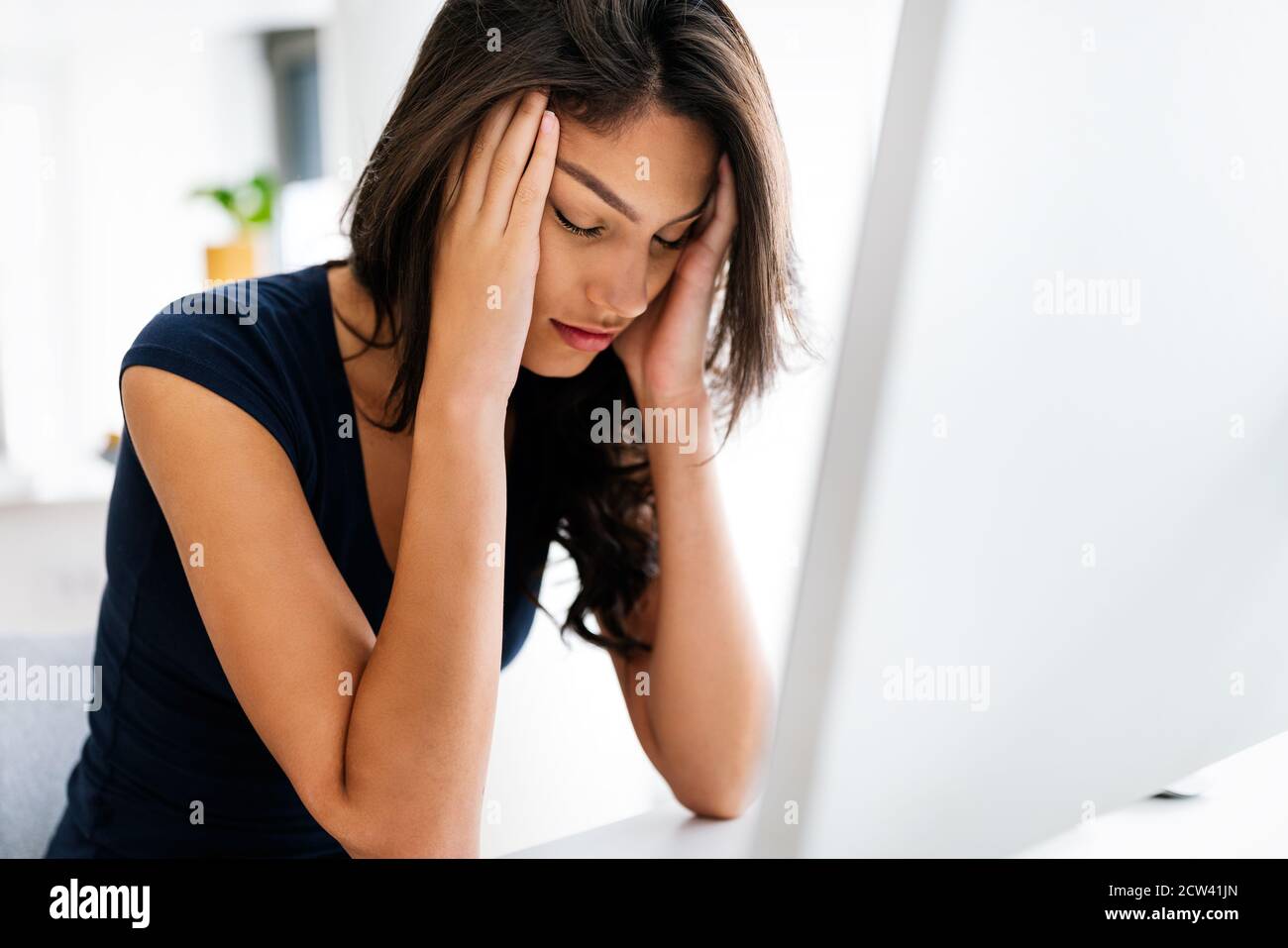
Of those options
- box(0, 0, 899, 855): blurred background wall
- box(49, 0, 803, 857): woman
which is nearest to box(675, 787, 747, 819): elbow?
box(49, 0, 803, 857): woman

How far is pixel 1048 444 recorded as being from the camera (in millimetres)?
850

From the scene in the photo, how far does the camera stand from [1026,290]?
→ 82cm

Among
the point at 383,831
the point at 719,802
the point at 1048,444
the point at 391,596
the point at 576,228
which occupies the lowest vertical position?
the point at 719,802

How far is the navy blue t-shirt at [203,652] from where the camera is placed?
2.98 feet

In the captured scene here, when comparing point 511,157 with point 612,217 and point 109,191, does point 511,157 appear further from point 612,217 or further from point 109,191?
point 109,191

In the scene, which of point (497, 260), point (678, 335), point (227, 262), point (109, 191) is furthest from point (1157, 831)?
point (109, 191)

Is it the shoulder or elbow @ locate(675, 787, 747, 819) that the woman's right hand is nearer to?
the shoulder

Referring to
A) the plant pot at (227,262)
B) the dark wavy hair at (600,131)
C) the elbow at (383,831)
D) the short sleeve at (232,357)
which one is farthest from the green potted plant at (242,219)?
the elbow at (383,831)

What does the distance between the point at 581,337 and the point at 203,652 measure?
41 centimetres

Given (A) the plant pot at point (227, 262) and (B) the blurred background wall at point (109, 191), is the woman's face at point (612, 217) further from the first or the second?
(A) the plant pot at point (227, 262)

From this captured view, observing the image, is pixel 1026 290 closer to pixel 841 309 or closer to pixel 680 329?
pixel 680 329

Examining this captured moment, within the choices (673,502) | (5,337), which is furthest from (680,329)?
(5,337)
